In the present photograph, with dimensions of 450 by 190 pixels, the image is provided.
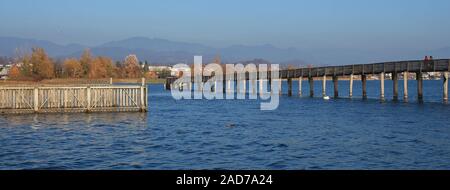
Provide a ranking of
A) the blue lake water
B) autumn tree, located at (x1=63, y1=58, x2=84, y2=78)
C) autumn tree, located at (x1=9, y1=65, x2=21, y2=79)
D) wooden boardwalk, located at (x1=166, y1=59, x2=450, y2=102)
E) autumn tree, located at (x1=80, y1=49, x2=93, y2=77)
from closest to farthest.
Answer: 1. the blue lake water
2. wooden boardwalk, located at (x1=166, y1=59, x2=450, y2=102)
3. autumn tree, located at (x1=9, y1=65, x2=21, y2=79)
4. autumn tree, located at (x1=63, y1=58, x2=84, y2=78)
5. autumn tree, located at (x1=80, y1=49, x2=93, y2=77)

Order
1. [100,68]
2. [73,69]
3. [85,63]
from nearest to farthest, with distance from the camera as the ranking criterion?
[73,69] < [85,63] < [100,68]

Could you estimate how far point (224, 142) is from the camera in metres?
27.9

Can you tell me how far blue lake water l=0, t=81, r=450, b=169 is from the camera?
21.0m

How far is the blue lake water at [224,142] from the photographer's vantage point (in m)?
21.0

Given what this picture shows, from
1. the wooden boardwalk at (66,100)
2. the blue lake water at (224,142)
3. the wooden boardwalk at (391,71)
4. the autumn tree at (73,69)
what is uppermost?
the autumn tree at (73,69)

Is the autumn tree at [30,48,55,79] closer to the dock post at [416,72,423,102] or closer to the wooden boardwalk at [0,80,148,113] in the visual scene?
the wooden boardwalk at [0,80,148,113]

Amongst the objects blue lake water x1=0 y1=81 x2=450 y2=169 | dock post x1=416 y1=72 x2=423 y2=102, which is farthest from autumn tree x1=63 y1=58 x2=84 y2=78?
blue lake water x1=0 y1=81 x2=450 y2=169

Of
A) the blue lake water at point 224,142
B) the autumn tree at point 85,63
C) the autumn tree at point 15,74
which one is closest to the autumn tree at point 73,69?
the autumn tree at point 85,63

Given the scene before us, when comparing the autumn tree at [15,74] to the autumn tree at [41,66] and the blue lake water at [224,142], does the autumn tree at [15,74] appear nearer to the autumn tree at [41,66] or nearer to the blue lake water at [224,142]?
the autumn tree at [41,66]

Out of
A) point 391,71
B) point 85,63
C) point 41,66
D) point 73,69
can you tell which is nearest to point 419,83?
point 391,71

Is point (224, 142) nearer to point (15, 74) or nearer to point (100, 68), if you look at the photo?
point (15, 74)

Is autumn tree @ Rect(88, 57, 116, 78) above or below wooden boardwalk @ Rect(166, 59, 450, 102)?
above

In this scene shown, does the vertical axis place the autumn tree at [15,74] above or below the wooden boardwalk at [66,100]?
above
